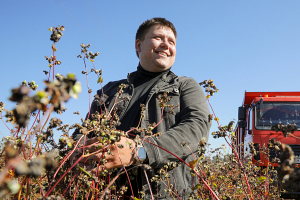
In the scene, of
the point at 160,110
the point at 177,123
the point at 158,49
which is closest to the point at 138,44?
the point at 158,49

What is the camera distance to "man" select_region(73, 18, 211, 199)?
5.15 feet

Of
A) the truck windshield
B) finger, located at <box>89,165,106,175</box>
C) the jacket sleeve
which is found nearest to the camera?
finger, located at <box>89,165,106,175</box>

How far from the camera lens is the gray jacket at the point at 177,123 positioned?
1575 mm

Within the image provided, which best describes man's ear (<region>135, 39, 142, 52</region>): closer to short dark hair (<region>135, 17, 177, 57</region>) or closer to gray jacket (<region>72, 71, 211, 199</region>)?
short dark hair (<region>135, 17, 177, 57</region>)

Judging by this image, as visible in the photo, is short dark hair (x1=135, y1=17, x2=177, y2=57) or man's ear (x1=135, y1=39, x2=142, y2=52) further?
man's ear (x1=135, y1=39, x2=142, y2=52)

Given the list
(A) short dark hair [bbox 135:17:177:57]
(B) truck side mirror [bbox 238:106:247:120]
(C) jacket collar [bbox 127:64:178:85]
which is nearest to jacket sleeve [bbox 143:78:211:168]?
(C) jacket collar [bbox 127:64:178:85]

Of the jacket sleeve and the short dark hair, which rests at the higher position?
the short dark hair

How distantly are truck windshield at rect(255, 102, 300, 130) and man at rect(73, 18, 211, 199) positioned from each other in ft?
19.6

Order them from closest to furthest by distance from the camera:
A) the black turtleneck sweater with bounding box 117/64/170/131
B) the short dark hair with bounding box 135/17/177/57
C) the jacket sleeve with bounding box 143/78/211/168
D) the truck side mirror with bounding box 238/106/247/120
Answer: the jacket sleeve with bounding box 143/78/211/168, the black turtleneck sweater with bounding box 117/64/170/131, the short dark hair with bounding box 135/17/177/57, the truck side mirror with bounding box 238/106/247/120

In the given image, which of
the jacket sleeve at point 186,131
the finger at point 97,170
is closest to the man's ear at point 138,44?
the jacket sleeve at point 186,131

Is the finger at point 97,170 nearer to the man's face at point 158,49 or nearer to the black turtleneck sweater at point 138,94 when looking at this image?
the black turtleneck sweater at point 138,94

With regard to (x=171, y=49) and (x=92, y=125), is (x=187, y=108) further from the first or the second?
(x=92, y=125)

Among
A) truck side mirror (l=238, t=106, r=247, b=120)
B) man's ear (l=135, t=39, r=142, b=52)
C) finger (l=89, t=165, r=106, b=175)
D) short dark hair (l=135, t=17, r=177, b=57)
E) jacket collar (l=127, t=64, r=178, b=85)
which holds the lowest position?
finger (l=89, t=165, r=106, b=175)

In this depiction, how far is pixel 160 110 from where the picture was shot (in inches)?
89.0
